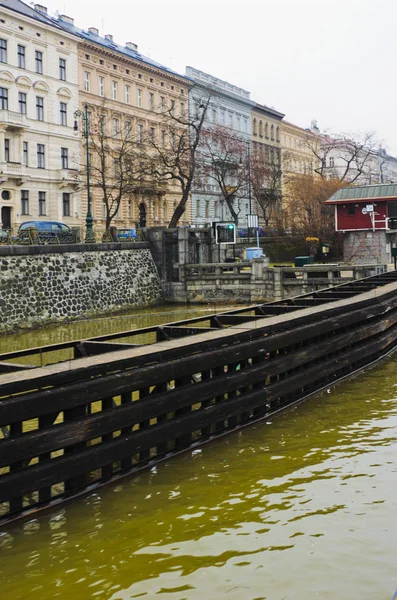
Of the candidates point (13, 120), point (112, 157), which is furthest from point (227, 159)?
point (13, 120)

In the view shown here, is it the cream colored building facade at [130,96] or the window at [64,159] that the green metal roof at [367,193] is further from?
the window at [64,159]

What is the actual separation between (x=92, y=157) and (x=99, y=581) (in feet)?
182

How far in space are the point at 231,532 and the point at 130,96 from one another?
204ft

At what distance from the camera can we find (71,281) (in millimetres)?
34969

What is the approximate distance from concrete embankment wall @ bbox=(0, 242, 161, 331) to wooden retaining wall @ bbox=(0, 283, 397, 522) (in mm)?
20305

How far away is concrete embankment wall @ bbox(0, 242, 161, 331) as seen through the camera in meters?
31.1

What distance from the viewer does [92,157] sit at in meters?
59.0

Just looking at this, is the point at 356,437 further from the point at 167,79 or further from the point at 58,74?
the point at 167,79

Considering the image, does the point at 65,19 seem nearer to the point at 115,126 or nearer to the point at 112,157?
the point at 115,126

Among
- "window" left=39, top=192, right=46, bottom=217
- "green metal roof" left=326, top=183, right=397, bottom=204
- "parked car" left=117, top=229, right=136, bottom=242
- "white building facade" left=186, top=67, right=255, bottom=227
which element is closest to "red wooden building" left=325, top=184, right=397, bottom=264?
"green metal roof" left=326, top=183, right=397, bottom=204

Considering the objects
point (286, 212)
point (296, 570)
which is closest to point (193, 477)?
point (296, 570)

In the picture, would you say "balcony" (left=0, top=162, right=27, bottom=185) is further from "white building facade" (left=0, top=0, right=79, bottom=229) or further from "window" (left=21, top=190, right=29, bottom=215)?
"window" (left=21, top=190, right=29, bottom=215)

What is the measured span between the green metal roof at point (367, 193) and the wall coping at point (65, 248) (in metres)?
19.0

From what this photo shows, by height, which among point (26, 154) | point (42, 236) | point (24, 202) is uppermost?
point (26, 154)
